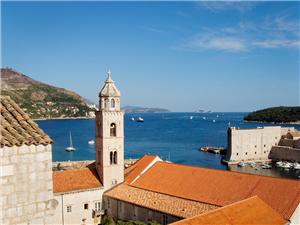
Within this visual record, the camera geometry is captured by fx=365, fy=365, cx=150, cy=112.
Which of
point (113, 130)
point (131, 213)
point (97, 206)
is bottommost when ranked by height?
point (97, 206)

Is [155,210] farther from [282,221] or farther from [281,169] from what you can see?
[281,169]

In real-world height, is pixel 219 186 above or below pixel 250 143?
above

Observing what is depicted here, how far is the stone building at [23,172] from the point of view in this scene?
6672mm

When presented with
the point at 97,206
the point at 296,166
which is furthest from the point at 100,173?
the point at 296,166

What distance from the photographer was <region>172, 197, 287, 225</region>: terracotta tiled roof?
1794 centimetres

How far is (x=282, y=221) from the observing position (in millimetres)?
19984

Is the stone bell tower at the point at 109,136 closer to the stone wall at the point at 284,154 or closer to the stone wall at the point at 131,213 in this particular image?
the stone wall at the point at 131,213

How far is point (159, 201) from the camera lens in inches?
1009

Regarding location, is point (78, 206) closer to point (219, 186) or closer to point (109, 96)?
point (109, 96)

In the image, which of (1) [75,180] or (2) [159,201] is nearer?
(2) [159,201]

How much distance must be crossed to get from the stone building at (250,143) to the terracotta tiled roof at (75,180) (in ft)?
140

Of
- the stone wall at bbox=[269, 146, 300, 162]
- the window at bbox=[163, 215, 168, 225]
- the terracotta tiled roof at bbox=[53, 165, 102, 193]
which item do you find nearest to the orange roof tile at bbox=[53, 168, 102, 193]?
the terracotta tiled roof at bbox=[53, 165, 102, 193]

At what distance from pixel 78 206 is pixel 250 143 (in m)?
49.0

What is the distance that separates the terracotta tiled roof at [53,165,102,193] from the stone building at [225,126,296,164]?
4272 cm
